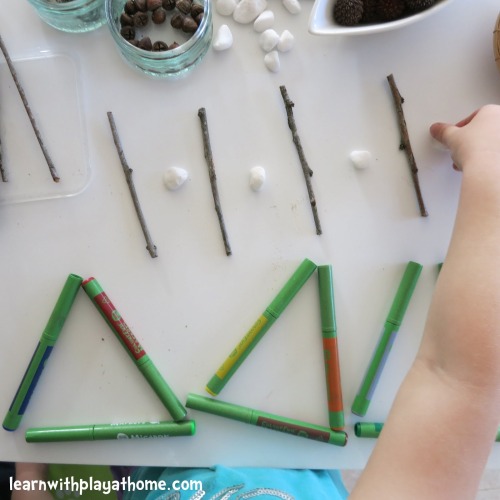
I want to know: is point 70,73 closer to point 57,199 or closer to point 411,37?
point 57,199

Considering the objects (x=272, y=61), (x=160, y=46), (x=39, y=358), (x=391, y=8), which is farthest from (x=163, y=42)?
(x=39, y=358)

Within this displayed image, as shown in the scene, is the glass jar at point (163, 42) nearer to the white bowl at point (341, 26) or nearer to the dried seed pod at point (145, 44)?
the dried seed pod at point (145, 44)

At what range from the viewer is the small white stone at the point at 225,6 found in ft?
1.71

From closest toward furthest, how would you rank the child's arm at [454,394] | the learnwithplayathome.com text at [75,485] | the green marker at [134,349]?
1. the child's arm at [454,394]
2. the green marker at [134,349]
3. the learnwithplayathome.com text at [75,485]

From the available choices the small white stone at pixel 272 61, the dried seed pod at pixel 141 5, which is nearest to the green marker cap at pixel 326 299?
the small white stone at pixel 272 61

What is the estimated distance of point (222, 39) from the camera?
0.52 meters

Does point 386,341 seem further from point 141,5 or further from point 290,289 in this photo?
point 141,5

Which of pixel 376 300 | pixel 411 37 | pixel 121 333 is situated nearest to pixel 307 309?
pixel 376 300

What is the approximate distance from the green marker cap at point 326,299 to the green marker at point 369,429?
94 millimetres

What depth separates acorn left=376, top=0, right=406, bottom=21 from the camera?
493 mm

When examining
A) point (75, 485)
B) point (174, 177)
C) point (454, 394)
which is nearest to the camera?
point (454, 394)

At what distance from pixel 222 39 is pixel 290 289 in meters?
0.26

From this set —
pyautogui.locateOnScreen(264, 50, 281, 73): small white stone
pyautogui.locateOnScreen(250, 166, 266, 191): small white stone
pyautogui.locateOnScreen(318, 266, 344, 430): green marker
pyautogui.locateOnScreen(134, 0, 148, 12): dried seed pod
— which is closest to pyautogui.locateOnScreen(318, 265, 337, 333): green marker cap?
pyautogui.locateOnScreen(318, 266, 344, 430): green marker

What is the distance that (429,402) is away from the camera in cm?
41
